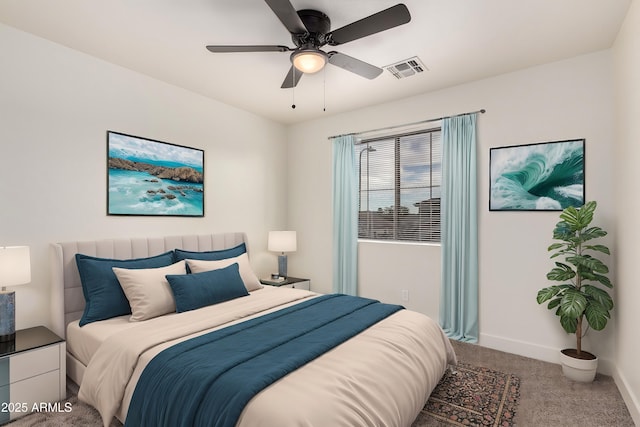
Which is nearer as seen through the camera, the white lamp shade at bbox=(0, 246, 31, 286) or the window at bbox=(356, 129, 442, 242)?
the white lamp shade at bbox=(0, 246, 31, 286)

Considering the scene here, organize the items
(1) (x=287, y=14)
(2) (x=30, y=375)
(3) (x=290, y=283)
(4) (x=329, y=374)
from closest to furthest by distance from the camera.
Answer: (4) (x=329, y=374) → (1) (x=287, y=14) → (2) (x=30, y=375) → (3) (x=290, y=283)

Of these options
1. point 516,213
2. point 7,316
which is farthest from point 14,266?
point 516,213

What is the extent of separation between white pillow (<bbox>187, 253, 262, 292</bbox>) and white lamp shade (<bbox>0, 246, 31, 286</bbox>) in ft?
3.90

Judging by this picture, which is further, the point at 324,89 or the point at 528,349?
the point at 324,89

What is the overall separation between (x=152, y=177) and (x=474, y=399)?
3.50 meters

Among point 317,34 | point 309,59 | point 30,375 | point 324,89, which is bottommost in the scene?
point 30,375

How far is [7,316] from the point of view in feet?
7.86

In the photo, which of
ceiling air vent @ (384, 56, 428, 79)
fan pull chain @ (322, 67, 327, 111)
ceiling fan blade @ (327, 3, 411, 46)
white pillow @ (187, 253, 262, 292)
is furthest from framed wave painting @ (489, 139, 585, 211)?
white pillow @ (187, 253, 262, 292)

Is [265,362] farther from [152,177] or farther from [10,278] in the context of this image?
[152,177]

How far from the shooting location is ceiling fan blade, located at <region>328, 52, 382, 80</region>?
2471mm

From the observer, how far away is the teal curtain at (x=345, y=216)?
14.7 ft

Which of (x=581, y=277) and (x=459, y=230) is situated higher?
(x=459, y=230)

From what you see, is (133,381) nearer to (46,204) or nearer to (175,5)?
(46,204)

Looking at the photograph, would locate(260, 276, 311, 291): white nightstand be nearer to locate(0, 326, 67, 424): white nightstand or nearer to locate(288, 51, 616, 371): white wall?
locate(288, 51, 616, 371): white wall
